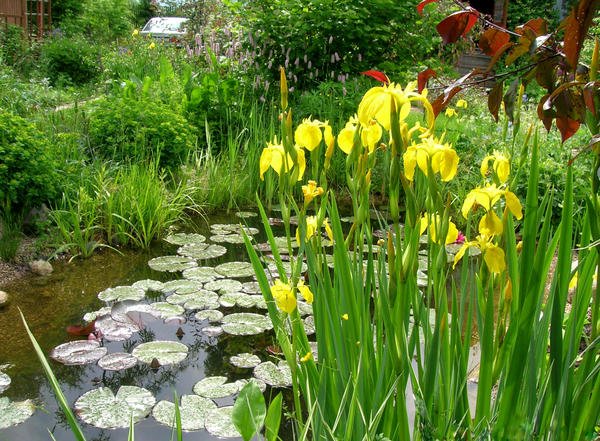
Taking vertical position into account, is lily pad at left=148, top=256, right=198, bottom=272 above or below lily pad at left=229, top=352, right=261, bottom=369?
above

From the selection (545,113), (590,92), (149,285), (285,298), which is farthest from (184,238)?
(590,92)

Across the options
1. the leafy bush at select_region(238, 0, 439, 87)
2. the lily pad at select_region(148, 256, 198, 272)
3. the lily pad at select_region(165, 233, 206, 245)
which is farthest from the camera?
the leafy bush at select_region(238, 0, 439, 87)

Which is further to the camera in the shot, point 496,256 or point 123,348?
point 123,348

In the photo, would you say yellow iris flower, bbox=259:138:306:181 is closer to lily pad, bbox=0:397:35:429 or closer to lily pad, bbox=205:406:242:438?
lily pad, bbox=205:406:242:438

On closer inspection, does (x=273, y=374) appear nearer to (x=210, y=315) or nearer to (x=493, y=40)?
(x=210, y=315)

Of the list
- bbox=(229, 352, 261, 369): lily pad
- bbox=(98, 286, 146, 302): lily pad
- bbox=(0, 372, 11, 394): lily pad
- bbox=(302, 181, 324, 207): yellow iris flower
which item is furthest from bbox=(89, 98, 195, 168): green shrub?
bbox=(302, 181, 324, 207): yellow iris flower

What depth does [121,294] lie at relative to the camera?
321 centimetres

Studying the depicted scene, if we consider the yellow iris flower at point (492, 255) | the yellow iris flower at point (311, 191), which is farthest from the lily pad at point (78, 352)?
the yellow iris flower at point (492, 255)

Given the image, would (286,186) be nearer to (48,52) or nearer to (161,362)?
(161,362)

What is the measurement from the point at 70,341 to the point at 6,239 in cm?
109

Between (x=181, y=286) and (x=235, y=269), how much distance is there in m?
0.37

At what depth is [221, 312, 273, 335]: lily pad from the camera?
114 inches

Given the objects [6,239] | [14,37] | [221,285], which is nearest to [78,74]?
[14,37]

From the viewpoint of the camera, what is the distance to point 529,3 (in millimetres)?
13406
